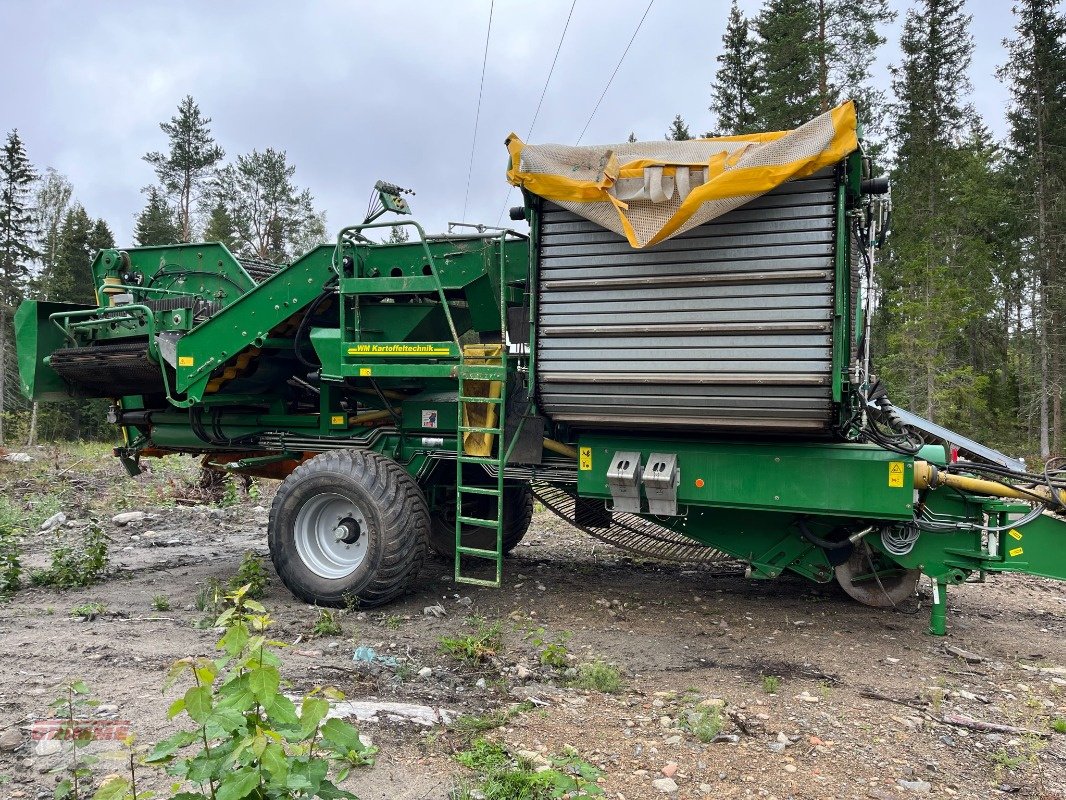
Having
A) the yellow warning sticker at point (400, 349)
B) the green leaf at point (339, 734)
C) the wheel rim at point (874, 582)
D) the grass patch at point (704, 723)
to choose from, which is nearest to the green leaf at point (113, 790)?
the green leaf at point (339, 734)

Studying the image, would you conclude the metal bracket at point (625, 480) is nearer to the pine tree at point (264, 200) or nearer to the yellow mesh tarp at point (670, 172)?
the yellow mesh tarp at point (670, 172)

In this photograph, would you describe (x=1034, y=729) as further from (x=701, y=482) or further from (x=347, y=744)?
(x=347, y=744)

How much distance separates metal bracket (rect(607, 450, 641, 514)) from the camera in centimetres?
498

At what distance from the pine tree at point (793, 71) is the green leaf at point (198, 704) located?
19.0m

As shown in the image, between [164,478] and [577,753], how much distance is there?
41.0 feet

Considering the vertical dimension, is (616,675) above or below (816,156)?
below

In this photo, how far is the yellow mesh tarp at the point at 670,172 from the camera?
4.21m

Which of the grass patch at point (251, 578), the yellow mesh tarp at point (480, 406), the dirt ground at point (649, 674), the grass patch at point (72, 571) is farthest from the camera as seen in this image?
the grass patch at point (72, 571)

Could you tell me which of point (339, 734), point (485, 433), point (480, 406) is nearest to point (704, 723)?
point (339, 734)

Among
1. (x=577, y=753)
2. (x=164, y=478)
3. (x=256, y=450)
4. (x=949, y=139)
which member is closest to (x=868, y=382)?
(x=577, y=753)

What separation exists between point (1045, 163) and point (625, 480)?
2067 cm

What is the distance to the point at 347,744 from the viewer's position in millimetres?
2203

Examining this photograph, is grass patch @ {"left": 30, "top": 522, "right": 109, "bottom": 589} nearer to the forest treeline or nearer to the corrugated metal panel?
the corrugated metal panel

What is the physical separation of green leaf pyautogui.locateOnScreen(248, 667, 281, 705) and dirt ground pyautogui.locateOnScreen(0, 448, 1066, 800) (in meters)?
0.51
